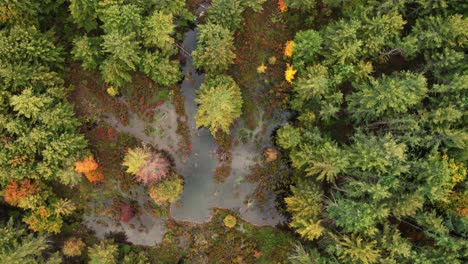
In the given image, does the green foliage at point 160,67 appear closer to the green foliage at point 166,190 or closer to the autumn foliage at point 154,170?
the autumn foliage at point 154,170

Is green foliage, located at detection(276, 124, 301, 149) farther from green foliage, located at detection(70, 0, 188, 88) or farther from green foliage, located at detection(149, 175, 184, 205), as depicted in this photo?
green foliage, located at detection(70, 0, 188, 88)

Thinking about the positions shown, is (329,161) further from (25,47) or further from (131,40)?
(25,47)

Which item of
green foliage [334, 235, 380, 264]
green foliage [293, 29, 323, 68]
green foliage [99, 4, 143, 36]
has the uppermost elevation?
green foliage [99, 4, 143, 36]

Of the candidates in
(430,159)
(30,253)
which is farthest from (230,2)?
(30,253)

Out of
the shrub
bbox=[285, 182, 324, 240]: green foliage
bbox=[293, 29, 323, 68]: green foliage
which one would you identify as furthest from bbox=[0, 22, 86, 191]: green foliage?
bbox=[293, 29, 323, 68]: green foliage

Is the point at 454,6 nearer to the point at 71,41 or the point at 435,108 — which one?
the point at 435,108

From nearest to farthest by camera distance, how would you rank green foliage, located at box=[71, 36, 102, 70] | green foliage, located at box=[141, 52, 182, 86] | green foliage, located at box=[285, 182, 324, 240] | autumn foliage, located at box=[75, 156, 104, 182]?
green foliage, located at box=[285, 182, 324, 240], green foliage, located at box=[71, 36, 102, 70], green foliage, located at box=[141, 52, 182, 86], autumn foliage, located at box=[75, 156, 104, 182]
